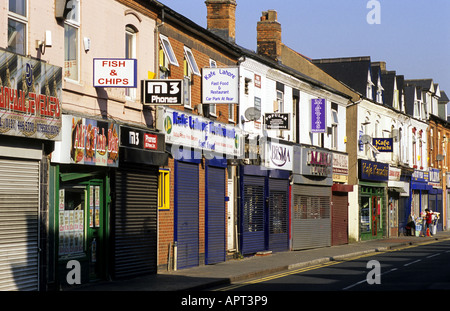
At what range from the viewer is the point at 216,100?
24.2 metres

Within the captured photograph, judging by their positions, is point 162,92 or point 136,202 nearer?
point 162,92

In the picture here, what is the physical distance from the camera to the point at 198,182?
990 inches

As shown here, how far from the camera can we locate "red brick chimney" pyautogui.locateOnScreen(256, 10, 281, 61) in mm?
38125

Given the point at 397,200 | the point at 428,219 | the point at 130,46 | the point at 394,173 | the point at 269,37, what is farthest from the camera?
the point at 397,200

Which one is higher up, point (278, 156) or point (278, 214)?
point (278, 156)

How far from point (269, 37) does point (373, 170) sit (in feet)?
36.2

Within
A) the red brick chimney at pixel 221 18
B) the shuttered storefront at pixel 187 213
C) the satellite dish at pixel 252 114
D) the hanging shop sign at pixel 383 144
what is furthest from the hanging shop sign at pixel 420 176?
the shuttered storefront at pixel 187 213

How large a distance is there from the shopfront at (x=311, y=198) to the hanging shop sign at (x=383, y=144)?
6.89m

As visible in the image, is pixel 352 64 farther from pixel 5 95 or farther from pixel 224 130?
pixel 5 95

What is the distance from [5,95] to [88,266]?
548cm

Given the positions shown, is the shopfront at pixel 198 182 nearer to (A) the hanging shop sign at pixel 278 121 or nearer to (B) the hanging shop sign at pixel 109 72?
(A) the hanging shop sign at pixel 278 121

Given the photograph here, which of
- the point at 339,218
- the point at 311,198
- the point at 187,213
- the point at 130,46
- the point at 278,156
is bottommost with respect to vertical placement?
the point at 339,218

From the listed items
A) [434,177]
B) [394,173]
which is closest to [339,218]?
[394,173]

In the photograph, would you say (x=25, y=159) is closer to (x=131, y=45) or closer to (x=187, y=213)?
(x=131, y=45)
